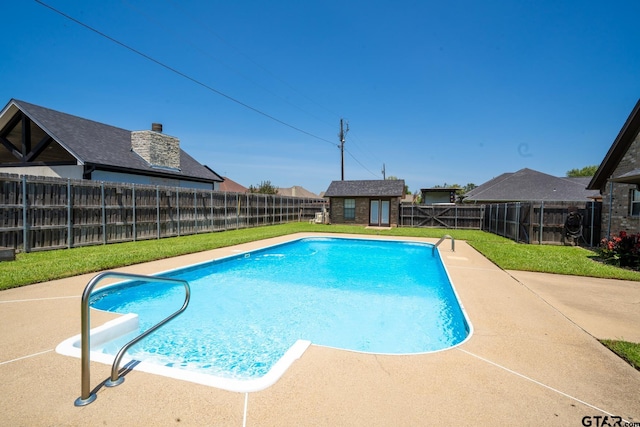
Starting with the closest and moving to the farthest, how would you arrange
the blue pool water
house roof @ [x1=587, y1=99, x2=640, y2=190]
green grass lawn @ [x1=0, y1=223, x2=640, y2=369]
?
the blue pool water, green grass lawn @ [x1=0, y1=223, x2=640, y2=369], house roof @ [x1=587, y1=99, x2=640, y2=190]

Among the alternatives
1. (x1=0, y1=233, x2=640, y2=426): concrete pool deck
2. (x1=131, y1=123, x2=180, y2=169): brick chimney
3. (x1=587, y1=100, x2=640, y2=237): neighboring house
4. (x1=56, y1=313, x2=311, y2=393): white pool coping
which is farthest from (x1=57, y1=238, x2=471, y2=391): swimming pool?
(x1=131, y1=123, x2=180, y2=169): brick chimney

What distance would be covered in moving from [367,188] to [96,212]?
18.4 meters

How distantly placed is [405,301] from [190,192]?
1213 centimetres

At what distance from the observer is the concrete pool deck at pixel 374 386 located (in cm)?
241

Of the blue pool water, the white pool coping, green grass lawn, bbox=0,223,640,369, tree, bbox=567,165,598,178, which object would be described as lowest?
the blue pool water

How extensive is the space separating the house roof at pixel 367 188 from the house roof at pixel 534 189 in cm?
1236

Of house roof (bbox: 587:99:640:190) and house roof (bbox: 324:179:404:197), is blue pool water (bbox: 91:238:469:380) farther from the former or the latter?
house roof (bbox: 324:179:404:197)

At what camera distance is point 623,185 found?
1176 centimetres

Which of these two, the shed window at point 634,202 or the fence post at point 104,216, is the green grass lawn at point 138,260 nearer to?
the fence post at point 104,216

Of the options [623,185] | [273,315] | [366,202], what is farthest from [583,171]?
[273,315]

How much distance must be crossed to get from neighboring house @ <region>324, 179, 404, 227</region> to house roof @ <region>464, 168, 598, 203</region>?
12.8 meters

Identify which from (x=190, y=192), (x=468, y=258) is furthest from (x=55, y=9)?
(x=468, y=258)

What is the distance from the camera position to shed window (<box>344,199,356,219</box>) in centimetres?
2503

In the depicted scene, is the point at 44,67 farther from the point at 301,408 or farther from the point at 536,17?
the point at 536,17
